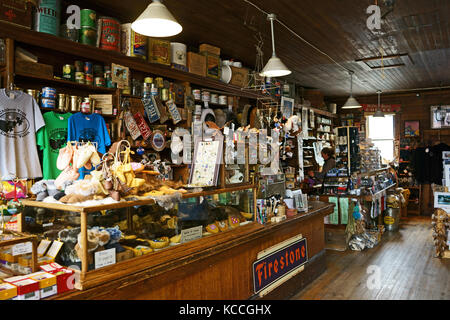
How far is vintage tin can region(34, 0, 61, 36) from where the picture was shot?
371 centimetres

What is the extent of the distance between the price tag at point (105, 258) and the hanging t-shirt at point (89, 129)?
2133 mm

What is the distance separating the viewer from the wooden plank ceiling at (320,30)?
4.43 m

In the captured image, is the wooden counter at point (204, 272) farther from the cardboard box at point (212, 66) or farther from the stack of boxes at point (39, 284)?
the cardboard box at point (212, 66)

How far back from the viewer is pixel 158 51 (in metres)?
4.93

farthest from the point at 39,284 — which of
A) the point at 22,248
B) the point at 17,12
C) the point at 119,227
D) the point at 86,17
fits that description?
the point at 86,17

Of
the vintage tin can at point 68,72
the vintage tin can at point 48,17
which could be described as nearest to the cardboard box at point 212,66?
the vintage tin can at point 68,72

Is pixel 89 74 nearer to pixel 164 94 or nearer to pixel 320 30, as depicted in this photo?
pixel 164 94

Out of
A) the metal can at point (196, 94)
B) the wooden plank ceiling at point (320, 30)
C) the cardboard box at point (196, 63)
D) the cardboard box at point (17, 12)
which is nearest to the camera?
the cardboard box at point (17, 12)

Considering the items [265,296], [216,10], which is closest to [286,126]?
[216,10]

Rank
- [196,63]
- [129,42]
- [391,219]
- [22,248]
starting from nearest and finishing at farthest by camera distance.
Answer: [22,248]
[129,42]
[196,63]
[391,219]

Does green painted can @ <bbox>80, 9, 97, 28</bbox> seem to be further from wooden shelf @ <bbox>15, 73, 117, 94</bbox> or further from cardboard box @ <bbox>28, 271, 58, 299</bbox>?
cardboard box @ <bbox>28, 271, 58, 299</bbox>

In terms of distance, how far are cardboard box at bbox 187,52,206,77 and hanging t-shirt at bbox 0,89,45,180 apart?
2.33 metres

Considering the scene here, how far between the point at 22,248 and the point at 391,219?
24.1ft

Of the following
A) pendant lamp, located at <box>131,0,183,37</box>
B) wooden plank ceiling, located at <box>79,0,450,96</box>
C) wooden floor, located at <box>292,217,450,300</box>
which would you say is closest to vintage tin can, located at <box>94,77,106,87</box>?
wooden plank ceiling, located at <box>79,0,450,96</box>
